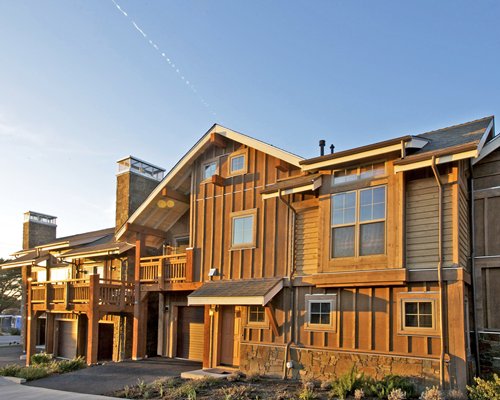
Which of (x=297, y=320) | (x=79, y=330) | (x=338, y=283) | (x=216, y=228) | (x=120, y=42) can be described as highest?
(x=120, y=42)

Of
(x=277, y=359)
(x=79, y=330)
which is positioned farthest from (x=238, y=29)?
(x=79, y=330)

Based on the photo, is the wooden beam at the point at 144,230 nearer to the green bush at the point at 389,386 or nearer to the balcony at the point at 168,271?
the balcony at the point at 168,271

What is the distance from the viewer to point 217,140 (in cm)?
1585

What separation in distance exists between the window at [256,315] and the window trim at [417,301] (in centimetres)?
402

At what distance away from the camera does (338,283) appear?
11.5 metres

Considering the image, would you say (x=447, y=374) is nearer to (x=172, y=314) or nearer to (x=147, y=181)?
(x=172, y=314)

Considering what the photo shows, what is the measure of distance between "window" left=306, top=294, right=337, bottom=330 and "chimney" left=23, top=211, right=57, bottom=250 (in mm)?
21663

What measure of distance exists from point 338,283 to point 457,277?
2.65 metres

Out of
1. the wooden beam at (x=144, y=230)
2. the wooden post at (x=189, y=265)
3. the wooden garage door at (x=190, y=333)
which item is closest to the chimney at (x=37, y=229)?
the wooden beam at (x=144, y=230)

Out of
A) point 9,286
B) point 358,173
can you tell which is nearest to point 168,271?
point 358,173

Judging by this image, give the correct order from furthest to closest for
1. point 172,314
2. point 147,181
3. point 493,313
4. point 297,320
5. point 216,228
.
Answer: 1. point 147,181
2. point 172,314
3. point 216,228
4. point 297,320
5. point 493,313

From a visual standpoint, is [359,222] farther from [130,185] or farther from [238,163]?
[130,185]

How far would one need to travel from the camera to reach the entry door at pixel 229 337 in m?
14.8

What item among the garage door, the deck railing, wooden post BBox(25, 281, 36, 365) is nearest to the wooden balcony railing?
the deck railing
